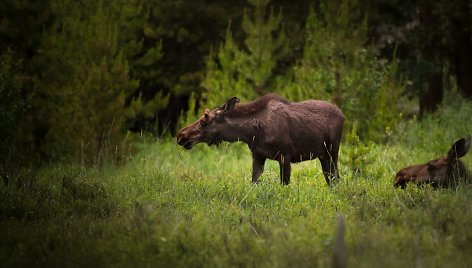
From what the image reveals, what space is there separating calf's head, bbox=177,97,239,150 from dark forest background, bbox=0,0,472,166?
3.78 meters

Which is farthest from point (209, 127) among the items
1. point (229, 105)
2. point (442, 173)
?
point (442, 173)

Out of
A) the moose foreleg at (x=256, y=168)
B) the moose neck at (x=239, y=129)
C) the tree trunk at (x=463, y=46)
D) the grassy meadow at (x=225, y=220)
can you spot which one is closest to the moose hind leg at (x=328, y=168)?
the grassy meadow at (x=225, y=220)

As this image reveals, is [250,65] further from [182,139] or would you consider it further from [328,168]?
[182,139]

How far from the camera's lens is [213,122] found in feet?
38.0

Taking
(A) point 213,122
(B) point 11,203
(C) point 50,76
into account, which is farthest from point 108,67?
(B) point 11,203

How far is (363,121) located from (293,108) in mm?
7301

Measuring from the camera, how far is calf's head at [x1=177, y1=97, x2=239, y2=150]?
11492 millimetres

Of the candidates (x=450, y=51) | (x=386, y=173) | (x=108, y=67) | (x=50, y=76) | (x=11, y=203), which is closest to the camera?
(x=11, y=203)

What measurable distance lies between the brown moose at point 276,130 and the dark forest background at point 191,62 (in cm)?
395

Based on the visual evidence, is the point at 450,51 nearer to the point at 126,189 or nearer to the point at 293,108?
the point at 293,108

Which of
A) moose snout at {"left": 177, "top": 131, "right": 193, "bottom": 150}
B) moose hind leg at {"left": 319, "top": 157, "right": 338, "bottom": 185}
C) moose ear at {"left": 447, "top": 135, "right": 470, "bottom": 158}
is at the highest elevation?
moose ear at {"left": 447, "top": 135, "right": 470, "bottom": 158}

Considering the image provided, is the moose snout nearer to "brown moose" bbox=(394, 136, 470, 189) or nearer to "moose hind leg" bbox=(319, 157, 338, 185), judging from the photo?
"moose hind leg" bbox=(319, 157, 338, 185)

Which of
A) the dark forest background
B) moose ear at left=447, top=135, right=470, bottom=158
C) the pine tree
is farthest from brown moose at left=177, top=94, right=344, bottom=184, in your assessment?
the pine tree

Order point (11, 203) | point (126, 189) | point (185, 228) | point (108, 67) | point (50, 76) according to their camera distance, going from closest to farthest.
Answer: point (185, 228) < point (11, 203) < point (126, 189) < point (108, 67) < point (50, 76)
